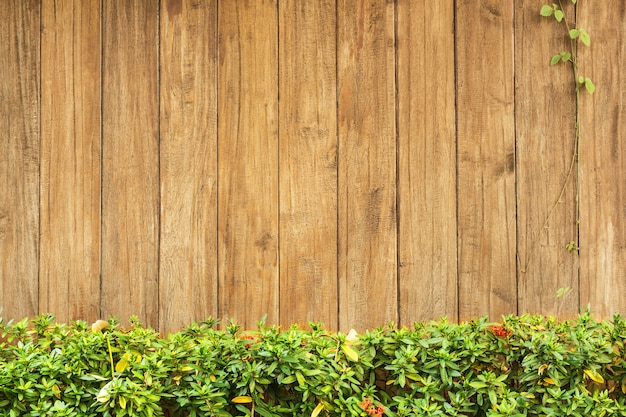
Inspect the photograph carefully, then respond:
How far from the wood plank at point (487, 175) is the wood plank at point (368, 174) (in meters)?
0.27

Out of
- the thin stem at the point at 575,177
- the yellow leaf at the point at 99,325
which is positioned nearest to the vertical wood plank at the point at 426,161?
the thin stem at the point at 575,177

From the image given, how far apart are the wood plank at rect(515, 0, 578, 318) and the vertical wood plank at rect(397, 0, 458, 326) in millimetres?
259

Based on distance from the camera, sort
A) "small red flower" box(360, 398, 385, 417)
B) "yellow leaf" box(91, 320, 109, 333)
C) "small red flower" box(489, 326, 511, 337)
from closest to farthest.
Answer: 1. "small red flower" box(360, 398, 385, 417)
2. "small red flower" box(489, 326, 511, 337)
3. "yellow leaf" box(91, 320, 109, 333)

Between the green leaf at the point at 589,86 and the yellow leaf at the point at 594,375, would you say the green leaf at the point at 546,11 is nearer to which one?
the green leaf at the point at 589,86

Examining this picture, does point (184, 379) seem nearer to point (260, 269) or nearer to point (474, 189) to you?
point (260, 269)

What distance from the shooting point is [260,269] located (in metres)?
2.43

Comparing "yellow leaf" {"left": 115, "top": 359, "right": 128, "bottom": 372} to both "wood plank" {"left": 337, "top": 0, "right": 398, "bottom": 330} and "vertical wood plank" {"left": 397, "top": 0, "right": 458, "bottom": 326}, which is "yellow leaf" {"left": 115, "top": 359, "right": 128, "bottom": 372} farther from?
"vertical wood plank" {"left": 397, "top": 0, "right": 458, "bottom": 326}

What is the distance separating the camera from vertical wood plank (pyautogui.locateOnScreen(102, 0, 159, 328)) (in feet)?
8.02

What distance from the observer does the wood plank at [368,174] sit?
2.42 m

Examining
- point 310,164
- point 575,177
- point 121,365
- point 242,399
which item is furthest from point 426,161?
point 121,365

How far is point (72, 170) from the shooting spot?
2.46 metres

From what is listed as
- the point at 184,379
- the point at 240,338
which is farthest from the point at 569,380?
the point at 184,379

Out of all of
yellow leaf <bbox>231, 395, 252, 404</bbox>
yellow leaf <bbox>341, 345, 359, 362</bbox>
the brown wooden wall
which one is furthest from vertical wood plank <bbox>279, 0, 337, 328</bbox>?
yellow leaf <bbox>231, 395, 252, 404</bbox>

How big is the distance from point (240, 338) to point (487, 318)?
0.89 metres
